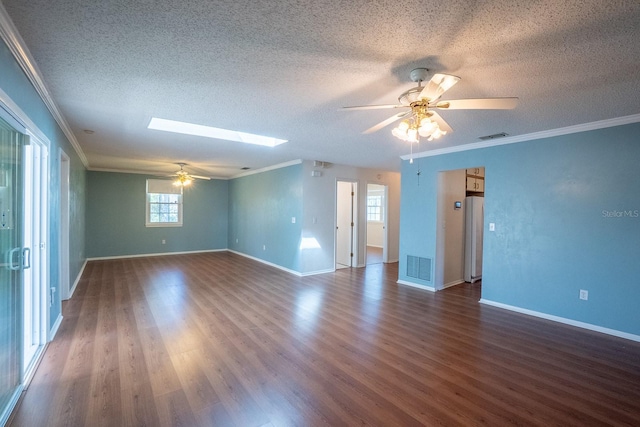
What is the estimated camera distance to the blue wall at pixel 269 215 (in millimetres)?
6223

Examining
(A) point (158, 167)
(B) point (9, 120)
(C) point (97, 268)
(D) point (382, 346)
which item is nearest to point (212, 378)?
(D) point (382, 346)

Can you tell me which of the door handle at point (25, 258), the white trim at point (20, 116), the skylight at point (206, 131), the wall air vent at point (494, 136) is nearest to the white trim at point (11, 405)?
the door handle at point (25, 258)

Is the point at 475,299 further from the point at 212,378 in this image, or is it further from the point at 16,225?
the point at 16,225

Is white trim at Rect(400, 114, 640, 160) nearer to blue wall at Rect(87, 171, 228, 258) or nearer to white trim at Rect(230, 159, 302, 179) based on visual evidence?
white trim at Rect(230, 159, 302, 179)

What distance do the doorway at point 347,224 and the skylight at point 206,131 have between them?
8.44 ft

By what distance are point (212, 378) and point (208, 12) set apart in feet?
8.40

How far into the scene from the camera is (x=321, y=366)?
255 cm

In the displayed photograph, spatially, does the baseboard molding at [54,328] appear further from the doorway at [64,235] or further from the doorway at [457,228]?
the doorway at [457,228]

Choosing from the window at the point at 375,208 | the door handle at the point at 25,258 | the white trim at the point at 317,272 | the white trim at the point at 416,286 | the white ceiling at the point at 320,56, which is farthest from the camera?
the window at the point at 375,208

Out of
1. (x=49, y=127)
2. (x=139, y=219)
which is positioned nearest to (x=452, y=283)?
(x=49, y=127)

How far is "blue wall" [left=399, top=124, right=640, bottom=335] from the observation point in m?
3.20

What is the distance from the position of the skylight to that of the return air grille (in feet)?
10.2

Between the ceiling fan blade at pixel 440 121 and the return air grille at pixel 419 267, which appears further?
the return air grille at pixel 419 267

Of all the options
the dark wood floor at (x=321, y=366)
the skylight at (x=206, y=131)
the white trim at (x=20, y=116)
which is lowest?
the dark wood floor at (x=321, y=366)
